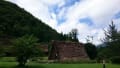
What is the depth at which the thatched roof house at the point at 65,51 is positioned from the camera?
188ft

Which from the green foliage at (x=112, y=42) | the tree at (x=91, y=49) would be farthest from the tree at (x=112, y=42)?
the tree at (x=91, y=49)

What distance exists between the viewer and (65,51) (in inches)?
2276

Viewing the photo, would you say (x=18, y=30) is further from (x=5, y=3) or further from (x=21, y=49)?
(x=21, y=49)

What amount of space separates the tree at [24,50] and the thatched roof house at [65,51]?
1788 cm

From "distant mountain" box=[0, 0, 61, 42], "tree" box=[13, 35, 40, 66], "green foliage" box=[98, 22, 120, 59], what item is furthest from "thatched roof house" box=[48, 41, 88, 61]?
"distant mountain" box=[0, 0, 61, 42]

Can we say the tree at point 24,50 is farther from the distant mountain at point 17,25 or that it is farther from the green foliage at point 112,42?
the distant mountain at point 17,25

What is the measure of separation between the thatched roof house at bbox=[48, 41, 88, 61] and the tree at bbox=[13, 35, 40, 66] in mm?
17883

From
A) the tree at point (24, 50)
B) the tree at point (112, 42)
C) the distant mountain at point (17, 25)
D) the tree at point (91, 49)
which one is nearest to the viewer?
the tree at point (24, 50)

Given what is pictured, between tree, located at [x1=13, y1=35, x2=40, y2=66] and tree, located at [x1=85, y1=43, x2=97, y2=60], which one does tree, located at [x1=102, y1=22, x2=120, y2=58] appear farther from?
tree, located at [x1=13, y1=35, x2=40, y2=66]

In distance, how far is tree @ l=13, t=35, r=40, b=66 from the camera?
3819cm

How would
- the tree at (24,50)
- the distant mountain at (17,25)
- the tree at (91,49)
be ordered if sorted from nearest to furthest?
the tree at (24,50)
the tree at (91,49)
the distant mountain at (17,25)

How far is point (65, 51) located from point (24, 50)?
20673mm

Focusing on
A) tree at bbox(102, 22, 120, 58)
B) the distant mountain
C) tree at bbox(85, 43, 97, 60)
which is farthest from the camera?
the distant mountain

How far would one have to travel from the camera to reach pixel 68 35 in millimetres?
92875
